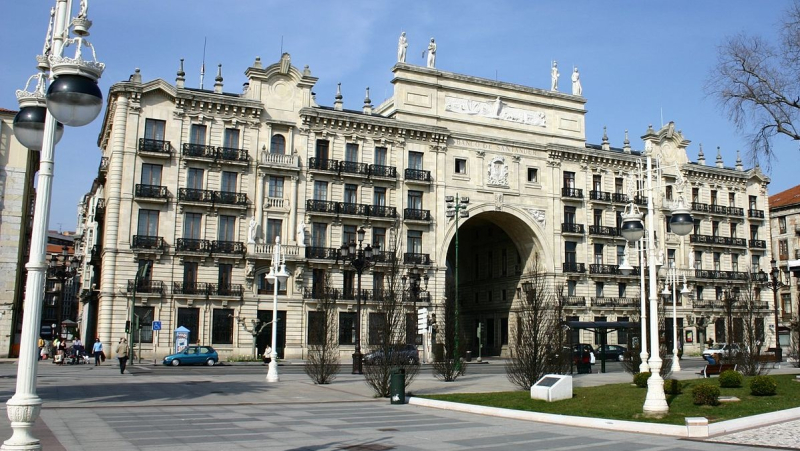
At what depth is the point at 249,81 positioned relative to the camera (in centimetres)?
5209

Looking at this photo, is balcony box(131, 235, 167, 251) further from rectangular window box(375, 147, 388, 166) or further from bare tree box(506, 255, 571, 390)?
bare tree box(506, 255, 571, 390)

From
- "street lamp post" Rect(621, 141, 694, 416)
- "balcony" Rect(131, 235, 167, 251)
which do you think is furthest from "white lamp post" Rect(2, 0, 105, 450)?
"balcony" Rect(131, 235, 167, 251)

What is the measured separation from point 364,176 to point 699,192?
1399 inches

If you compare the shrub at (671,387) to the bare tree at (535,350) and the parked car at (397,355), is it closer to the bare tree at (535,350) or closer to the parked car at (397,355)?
the bare tree at (535,350)

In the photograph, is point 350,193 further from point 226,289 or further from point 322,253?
point 226,289

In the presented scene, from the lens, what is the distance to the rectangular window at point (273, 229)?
51125mm

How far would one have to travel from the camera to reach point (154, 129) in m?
49.1

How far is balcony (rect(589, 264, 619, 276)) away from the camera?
206 ft

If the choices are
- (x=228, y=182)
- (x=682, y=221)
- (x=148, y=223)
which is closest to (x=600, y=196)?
(x=228, y=182)

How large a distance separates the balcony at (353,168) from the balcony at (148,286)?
49.4 ft

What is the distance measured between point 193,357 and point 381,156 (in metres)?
21.5

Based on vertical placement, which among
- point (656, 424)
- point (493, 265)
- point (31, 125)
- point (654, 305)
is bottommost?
point (656, 424)

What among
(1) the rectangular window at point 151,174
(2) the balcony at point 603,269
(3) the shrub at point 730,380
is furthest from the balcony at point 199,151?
(3) the shrub at point 730,380

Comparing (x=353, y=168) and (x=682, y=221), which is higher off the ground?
(x=353, y=168)
